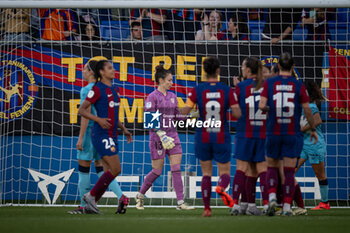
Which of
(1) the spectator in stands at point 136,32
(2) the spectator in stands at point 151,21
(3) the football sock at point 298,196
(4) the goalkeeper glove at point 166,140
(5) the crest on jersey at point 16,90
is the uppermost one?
(2) the spectator in stands at point 151,21

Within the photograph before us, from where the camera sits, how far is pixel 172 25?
10.7 meters

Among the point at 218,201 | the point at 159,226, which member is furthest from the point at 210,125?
the point at 218,201

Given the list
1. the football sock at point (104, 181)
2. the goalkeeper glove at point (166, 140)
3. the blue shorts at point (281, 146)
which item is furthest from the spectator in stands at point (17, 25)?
the blue shorts at point (281, 146)

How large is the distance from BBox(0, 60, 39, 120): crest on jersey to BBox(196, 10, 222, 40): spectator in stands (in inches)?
120

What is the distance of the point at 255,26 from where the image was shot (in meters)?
10.9

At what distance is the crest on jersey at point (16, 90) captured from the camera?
9.91 meters

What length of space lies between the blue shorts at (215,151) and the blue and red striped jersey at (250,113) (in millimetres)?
589

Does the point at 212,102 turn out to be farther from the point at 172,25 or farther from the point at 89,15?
the point at 89,15

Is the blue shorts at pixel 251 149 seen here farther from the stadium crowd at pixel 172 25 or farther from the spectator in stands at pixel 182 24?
the spectator in stands at pixel 182 24

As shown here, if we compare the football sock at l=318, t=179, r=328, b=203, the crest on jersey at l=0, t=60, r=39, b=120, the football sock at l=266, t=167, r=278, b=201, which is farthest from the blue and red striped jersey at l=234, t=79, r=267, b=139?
the crest on jersey at l=0, t=60, r=39, b=120

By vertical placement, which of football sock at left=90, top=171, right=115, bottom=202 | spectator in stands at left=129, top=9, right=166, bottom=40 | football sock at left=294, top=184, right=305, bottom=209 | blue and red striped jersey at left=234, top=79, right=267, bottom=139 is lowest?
football sock at left=294, top=184, right=305, bottom=209

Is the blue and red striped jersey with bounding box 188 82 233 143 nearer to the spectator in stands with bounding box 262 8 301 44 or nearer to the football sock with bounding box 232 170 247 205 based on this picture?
the football sock with bounding box 232 170 247 205

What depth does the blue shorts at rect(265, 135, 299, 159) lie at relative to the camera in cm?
614

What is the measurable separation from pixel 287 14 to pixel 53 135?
4775 mm
